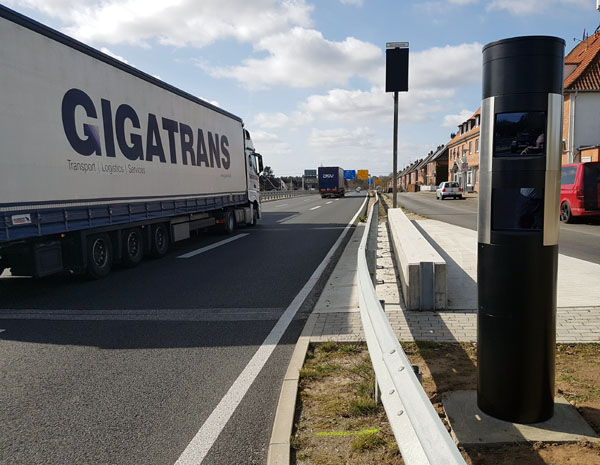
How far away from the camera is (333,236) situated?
Result: 1527cm

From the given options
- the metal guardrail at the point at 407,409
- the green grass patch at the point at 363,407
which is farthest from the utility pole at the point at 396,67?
the metal guardrail at the point at 407,409

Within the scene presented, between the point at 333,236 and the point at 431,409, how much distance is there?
44.4 feet

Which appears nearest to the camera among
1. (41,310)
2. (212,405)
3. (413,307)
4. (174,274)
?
Answer: (212,405)

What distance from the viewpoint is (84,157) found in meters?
8.59

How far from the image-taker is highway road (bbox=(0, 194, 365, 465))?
3.21 metres

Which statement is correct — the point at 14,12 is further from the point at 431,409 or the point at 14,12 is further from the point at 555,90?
the point at 431,409

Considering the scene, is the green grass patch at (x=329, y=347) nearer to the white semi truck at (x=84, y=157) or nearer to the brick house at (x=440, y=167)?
the white semi truck at (x=84, y=157)

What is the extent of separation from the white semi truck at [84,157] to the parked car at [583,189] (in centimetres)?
1238

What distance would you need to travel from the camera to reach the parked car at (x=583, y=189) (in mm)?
15766

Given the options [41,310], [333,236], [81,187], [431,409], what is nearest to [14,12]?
[81,187]

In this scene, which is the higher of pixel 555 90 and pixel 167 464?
pixel 555 90

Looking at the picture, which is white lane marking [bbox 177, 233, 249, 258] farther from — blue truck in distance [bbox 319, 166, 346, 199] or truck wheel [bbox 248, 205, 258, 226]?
blue truck in distance [bbox 319, 166, 346, 199]

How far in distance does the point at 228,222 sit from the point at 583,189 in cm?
1216

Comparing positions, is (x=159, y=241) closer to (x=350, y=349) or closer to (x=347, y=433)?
(x=350, y=349)
